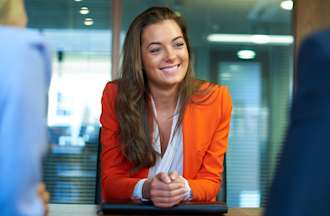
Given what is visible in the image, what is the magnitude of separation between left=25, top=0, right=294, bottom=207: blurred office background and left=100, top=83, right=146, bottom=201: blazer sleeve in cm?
294

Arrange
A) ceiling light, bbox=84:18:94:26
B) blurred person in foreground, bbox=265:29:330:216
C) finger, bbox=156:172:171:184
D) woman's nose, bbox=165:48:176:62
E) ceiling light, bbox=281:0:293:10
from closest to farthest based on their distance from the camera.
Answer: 1. blurred person in foreground, bbox=265:29:330:216
2. finger, bbox=156:172:171:184
3. woman's nose, bbox=165:48:176:62
4. ceiling light, bbox=84:18:94:26
5. ceiling light, bbox=281:0:293:10

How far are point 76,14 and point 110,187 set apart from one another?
3.38 metres

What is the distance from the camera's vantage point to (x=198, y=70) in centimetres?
548

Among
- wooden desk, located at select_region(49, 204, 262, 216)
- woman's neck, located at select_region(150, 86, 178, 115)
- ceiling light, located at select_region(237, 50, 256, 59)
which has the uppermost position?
ceiling light, located at select_region(237, 50, 256, 59)

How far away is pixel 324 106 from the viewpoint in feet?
1.91

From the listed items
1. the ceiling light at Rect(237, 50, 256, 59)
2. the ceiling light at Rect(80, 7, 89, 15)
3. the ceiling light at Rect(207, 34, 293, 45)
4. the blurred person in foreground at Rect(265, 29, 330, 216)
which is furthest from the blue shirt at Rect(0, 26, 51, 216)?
the ceiling light at Rect(237, 50, 256, 59)

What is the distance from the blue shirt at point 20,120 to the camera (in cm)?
63

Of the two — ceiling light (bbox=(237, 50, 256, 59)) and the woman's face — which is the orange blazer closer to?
the woman's face

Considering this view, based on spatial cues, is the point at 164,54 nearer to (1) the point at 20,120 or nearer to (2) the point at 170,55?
(2) the point at 170,55

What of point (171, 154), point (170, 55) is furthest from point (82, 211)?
point (170, 55)

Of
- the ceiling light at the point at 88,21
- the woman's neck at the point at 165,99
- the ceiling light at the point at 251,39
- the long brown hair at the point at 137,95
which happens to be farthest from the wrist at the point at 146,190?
the ceiling light at the point at 251,39

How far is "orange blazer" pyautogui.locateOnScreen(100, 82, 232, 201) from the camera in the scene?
219cm

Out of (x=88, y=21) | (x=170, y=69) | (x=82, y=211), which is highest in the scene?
(x=88, y=21)

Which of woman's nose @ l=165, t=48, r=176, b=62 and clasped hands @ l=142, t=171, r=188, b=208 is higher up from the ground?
woman's nose @ l=165, t=48, r=176, b=62
